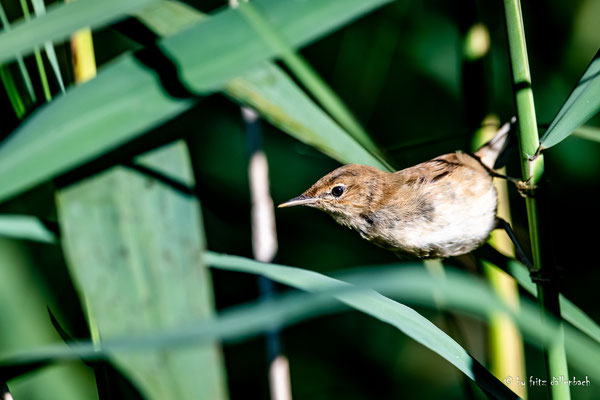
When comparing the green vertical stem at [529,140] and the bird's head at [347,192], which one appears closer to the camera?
the green vertical stem at [529,140]


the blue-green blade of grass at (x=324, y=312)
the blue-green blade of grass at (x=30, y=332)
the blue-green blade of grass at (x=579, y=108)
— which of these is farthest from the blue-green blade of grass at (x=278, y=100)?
the blue-green blade of grass at (x=30, y=332)

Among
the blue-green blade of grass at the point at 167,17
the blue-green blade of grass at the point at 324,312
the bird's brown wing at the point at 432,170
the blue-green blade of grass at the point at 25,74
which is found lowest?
the blue-green blade of grass at the point at 324,312

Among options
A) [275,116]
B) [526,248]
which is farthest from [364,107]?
[275,116]

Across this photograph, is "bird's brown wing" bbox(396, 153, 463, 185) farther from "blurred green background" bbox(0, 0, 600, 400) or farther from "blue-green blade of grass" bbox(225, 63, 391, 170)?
"blue-green blade of grass" bbox(225, 63, 391, 170)

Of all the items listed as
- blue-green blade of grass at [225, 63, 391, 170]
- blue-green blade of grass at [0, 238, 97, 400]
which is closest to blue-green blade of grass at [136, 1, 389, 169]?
blue-green blade of grass at [225, 63, 391, 170]

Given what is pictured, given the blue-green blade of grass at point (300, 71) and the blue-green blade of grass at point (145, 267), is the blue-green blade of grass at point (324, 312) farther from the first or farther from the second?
the blue-green blade of grass at point (300, 71)

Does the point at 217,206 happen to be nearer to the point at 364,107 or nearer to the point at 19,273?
the point at 364,107
